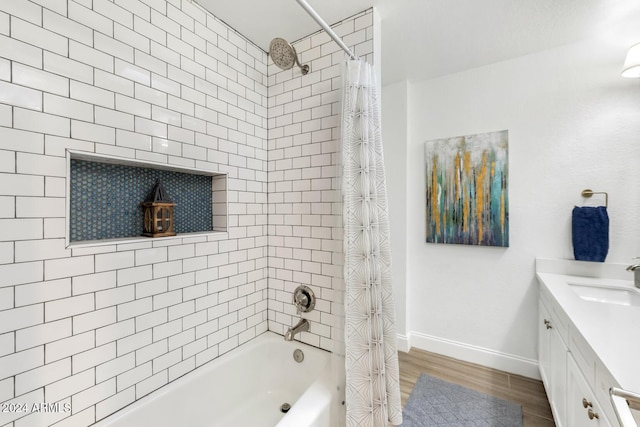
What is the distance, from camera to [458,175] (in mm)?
2223

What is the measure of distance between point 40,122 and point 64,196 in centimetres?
28

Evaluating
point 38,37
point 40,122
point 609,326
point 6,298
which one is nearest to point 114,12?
point 38,37

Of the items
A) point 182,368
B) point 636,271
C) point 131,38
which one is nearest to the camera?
point 131,38

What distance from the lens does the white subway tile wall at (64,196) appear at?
90 cm

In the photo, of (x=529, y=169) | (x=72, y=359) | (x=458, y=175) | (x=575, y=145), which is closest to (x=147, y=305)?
(x=72, y=359)

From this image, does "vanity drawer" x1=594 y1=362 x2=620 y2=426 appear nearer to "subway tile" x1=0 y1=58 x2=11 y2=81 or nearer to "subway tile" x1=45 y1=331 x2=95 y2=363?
"subway tile" x1=45 y1=331 x2=95 y2=363

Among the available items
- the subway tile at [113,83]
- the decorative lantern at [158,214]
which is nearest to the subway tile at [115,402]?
the decorative lantern at [158,214]

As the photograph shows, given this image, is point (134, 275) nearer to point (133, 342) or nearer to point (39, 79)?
point (133, 342)

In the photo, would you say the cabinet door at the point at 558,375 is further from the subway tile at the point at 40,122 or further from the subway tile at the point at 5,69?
the subway tile at the point at 5,69

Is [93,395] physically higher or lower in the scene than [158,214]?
lower

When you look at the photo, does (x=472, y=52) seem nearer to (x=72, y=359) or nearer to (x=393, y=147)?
(x=393, y=147)

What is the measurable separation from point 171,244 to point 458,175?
2233 mm

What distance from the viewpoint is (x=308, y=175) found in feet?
5.59

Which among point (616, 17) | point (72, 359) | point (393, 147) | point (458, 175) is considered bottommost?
point (72, 359)
